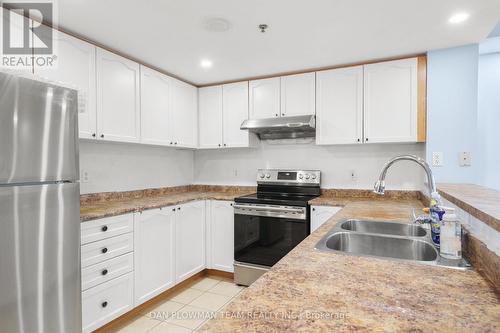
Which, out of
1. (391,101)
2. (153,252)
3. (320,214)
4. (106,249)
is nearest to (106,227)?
(106,249)

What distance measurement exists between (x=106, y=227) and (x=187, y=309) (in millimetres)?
1066

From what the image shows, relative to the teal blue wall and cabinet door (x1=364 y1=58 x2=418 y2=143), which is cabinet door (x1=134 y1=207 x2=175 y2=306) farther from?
the teal blue wall

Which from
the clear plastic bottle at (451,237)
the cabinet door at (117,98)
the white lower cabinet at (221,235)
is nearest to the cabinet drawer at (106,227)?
the cabinet door at (117,98)

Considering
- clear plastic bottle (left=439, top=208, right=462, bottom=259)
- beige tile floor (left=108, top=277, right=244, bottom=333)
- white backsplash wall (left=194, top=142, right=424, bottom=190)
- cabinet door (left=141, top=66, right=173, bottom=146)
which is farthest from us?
white backsplash wall (left=194, top=142, right=424, bottom=190)

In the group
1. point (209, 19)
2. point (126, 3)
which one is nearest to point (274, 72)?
point (209, 19)

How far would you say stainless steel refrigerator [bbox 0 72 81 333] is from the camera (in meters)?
1.37

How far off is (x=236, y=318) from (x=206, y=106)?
315 cm

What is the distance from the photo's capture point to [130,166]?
303 centimetres

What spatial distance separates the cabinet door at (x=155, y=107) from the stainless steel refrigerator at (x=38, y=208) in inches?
44.9

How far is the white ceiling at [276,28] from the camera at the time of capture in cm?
181

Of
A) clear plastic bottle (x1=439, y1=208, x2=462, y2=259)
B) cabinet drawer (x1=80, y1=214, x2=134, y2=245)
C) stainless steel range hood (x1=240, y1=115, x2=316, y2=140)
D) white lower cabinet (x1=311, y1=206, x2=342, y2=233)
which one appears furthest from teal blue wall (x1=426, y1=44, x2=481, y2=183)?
cabinet drawer (x1=80, y1=214, x2=134, y2=245)

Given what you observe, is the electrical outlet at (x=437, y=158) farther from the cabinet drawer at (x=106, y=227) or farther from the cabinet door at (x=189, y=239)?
→ the cabinet drawer at (x=106, y=227)

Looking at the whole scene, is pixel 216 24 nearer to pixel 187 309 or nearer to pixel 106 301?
pixel 106 301

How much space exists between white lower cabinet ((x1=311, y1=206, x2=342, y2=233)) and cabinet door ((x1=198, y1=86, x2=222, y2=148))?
4.65 feet
